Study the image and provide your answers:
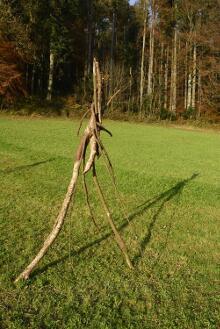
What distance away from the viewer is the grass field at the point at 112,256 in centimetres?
379

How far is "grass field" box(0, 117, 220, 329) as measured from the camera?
12.5 feet

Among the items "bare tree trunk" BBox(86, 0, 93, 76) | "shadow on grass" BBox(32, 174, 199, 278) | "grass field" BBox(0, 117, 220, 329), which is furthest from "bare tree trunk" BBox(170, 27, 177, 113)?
"grass field" BBox(0, 117, 220, 329)

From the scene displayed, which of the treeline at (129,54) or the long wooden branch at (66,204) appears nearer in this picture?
the long wooden branch at (66,204)

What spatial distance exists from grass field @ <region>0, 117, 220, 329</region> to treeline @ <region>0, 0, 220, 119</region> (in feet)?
79.5

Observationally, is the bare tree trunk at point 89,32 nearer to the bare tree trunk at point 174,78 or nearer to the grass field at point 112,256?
the bare tree trunk at point 174,78

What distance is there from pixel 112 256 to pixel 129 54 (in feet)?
125

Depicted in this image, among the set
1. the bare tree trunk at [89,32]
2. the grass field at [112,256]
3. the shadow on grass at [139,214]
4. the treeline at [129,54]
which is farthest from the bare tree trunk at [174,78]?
the grass field at [112,256]

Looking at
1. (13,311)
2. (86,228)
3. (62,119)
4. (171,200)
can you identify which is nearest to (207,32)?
(62,119)

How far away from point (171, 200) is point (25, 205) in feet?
10.5

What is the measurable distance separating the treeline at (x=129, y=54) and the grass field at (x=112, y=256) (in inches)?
954

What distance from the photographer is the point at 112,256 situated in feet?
16.7

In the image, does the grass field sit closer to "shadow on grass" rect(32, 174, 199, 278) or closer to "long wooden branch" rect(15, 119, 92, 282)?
"shadow on grass" rect(32, 174, 199, 278)

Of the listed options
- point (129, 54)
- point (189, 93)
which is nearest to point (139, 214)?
point (189, 93)

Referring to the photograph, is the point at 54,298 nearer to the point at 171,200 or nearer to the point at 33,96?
the point at 171,200
